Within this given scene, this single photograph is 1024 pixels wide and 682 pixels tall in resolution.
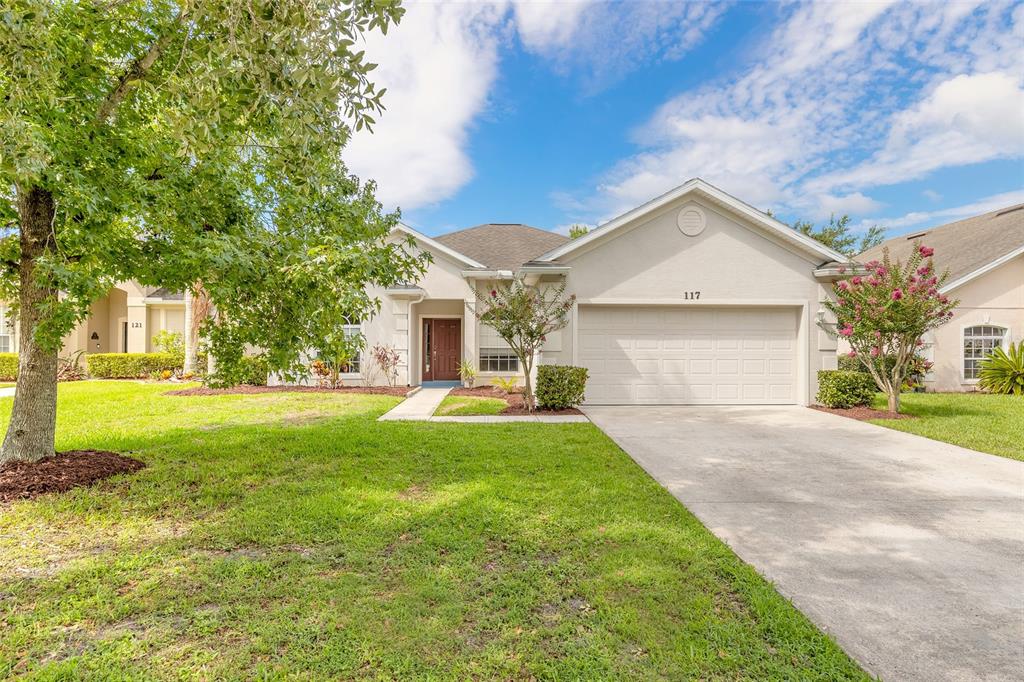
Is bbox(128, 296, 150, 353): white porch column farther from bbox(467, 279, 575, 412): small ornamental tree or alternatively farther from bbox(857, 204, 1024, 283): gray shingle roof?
bbox(857, 204, 1024, 283): gray shingle roof

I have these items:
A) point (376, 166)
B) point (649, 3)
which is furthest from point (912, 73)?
point (376, 166)

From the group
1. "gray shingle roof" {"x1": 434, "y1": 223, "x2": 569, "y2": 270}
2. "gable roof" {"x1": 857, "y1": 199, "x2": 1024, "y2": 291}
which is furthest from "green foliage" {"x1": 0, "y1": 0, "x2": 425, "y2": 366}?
"gable roof" {"x1": 857, "y1": 199, "x2": 1024, "y2": 291}

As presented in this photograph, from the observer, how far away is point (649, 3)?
9555 mm

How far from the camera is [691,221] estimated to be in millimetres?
11219

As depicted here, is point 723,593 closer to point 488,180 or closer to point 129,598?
point 129,598

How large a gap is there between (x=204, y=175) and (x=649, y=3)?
9231 millimetres

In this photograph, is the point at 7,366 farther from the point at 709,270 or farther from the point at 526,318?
the point at 709,270

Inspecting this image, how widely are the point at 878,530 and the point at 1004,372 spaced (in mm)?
15190

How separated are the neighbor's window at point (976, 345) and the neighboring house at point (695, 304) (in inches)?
316

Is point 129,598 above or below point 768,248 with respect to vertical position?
below

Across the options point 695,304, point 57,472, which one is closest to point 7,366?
point 57,472

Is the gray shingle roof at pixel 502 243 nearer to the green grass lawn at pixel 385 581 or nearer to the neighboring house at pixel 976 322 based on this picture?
the green grass lawn at pixel 385 581

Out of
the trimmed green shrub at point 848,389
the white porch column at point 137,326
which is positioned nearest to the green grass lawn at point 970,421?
the trimmed green shrub at point 848,389

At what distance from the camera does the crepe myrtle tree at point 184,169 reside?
10.9 ft
